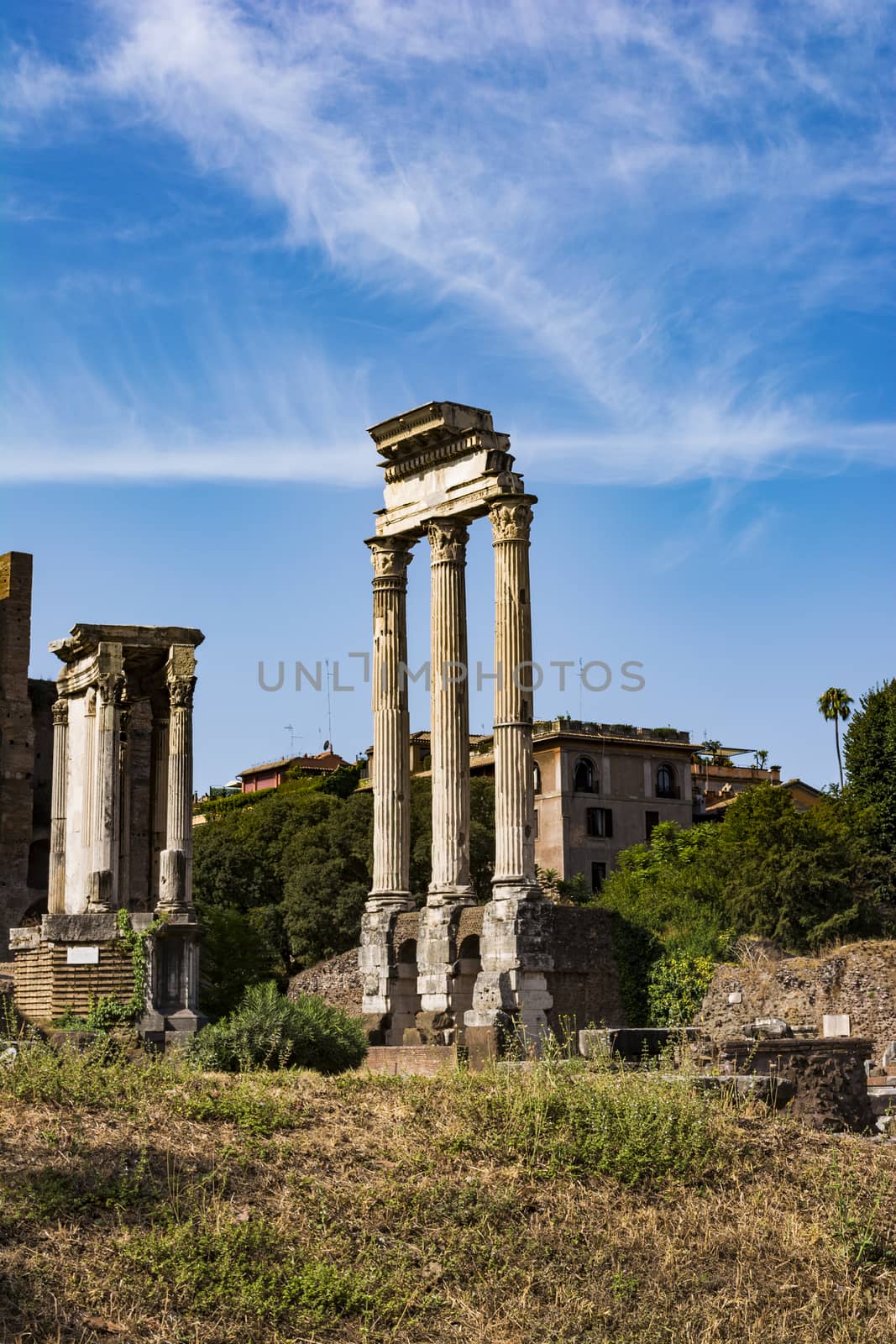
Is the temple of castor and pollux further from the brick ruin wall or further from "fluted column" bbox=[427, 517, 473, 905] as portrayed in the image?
the brick ruin wall

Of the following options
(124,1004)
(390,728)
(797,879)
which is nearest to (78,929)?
(124,1004)

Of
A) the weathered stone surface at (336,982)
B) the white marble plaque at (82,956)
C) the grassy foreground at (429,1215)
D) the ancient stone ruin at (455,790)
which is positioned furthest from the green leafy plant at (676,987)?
the grassy foreground at (429,1215)

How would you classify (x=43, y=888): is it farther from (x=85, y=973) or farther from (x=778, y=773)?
(x=778, y=773)

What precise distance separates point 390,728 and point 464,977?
5048 millimetres

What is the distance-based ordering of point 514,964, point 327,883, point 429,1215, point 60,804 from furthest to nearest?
point 327,883 < point 514,964 < point 60,804 < point 429,1215

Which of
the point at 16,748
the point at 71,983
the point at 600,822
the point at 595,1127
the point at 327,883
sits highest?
the point at 16,748

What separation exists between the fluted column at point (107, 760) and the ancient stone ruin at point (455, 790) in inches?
347

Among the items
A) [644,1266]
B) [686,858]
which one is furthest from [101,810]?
[686,858]

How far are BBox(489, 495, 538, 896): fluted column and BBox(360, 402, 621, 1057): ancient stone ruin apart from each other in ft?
0.07

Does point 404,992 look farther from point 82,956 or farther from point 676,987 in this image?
point 82,956

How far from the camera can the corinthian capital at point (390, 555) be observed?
3198 cm

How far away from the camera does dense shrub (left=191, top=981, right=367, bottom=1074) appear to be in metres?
15.8

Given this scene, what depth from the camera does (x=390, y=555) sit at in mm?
A: 32031

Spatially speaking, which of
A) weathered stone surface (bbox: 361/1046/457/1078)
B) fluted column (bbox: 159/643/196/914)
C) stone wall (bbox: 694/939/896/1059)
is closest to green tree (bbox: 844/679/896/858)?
stone wall (bbox: 694/939/896/1059)
